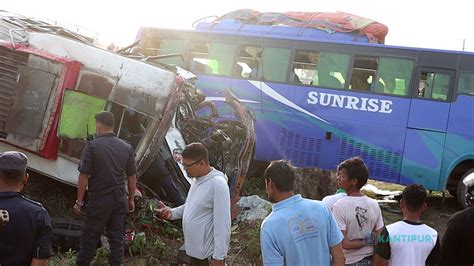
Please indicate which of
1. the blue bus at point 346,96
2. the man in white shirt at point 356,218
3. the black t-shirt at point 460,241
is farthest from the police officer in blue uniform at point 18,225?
the blue bus at point 346,96

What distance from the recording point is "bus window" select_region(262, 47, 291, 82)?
11641mm

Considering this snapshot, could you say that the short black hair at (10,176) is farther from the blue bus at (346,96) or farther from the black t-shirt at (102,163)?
the blue bus at (346,96)

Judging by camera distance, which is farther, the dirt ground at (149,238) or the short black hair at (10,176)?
the dirt ground at (149,238)

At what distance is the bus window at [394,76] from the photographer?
10.8 m

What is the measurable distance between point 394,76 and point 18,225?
9116 mm

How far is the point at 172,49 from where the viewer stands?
41.3 feet

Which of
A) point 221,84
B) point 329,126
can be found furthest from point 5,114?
point 329,126

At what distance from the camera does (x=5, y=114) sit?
6.75 meters

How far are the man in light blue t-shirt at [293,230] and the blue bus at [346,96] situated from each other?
22.6 feet

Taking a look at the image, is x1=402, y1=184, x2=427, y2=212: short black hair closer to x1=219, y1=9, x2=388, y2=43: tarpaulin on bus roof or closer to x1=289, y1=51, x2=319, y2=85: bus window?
x1=289, y1=51, x2=319, y2=85: bus window

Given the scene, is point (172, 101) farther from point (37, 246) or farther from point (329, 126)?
point (329, 126)

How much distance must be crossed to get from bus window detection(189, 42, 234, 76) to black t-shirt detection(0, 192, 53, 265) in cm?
906

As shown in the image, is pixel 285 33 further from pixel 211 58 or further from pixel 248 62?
pixel 211 58

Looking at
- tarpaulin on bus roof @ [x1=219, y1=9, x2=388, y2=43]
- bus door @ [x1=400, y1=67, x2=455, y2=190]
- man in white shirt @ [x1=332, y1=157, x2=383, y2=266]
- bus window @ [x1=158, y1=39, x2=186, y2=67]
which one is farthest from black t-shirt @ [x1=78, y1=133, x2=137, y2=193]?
tarpaulin on bus roof @ [x1=219, y1=9, x2=388, y2=43]
